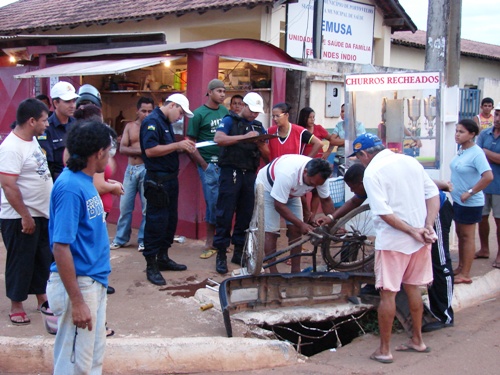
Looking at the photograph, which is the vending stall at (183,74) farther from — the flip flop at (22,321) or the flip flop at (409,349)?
the flip flop at (409,349)

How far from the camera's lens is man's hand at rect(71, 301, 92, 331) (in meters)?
3.27

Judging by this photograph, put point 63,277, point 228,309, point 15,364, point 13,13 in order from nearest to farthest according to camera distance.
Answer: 1. point 63,277
2. point 15,364
3. point 228,309
4. point 13,13

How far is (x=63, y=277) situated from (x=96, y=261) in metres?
0.24

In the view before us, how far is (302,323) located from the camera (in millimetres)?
5641

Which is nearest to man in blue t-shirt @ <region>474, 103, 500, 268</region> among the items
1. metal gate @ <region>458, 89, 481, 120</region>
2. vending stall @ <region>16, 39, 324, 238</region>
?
vending stall @ <region>16, 39, 324, 238</region>

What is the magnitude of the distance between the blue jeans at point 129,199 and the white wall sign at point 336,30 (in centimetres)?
569

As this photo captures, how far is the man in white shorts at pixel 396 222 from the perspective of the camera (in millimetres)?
4688

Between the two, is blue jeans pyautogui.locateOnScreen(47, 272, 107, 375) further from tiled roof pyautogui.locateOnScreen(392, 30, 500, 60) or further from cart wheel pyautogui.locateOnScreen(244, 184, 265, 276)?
tiled roof pyautogui.locateOnScreen(392, 30, 500, 60)

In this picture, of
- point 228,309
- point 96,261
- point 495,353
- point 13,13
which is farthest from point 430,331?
point 13,13

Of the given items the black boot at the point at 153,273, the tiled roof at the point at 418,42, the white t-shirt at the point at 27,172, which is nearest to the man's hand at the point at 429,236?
the black boot at the point at 153,273

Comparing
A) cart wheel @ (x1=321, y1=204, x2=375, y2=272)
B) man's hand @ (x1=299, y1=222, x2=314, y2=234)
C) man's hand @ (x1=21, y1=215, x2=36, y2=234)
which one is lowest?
cart wheel @ (x1=321, y1=204, x2=375, y2=272)

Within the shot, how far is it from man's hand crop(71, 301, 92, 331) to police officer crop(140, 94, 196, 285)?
2956 millimetres

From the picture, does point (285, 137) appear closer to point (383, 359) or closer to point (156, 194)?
point (156, 194)

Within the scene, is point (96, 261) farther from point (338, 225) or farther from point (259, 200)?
point (338, 225)
